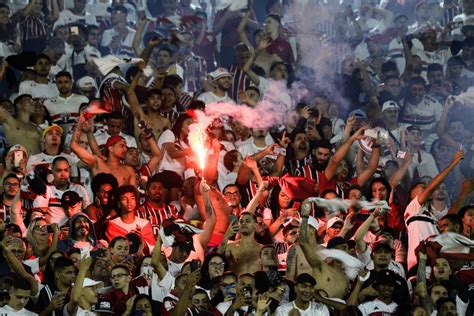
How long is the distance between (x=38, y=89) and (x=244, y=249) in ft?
12.6

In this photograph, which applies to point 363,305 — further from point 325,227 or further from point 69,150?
point 69,150

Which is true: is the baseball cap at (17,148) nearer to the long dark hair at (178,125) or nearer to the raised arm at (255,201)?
the long dark hair at (178,125)

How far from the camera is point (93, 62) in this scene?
24.0m

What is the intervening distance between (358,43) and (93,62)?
13.6 feet

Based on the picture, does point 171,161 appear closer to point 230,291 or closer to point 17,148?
point 17,148

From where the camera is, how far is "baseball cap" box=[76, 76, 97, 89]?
23.2 meters

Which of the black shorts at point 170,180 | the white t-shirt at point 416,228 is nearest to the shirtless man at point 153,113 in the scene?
the black shorts at point 170,180

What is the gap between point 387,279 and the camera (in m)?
19.7

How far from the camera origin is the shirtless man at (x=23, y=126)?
21.7 meters

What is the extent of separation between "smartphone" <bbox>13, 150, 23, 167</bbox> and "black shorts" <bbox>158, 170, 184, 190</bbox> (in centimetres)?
155

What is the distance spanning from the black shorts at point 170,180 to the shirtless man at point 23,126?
1.45 metres

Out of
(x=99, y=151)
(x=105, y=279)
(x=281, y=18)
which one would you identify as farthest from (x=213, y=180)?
(x=281, y=18)

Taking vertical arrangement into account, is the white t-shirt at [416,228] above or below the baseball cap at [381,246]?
below

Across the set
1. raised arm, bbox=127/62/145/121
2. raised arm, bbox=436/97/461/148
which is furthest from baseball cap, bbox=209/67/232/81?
raised arm, bbox=436/97/461/148
